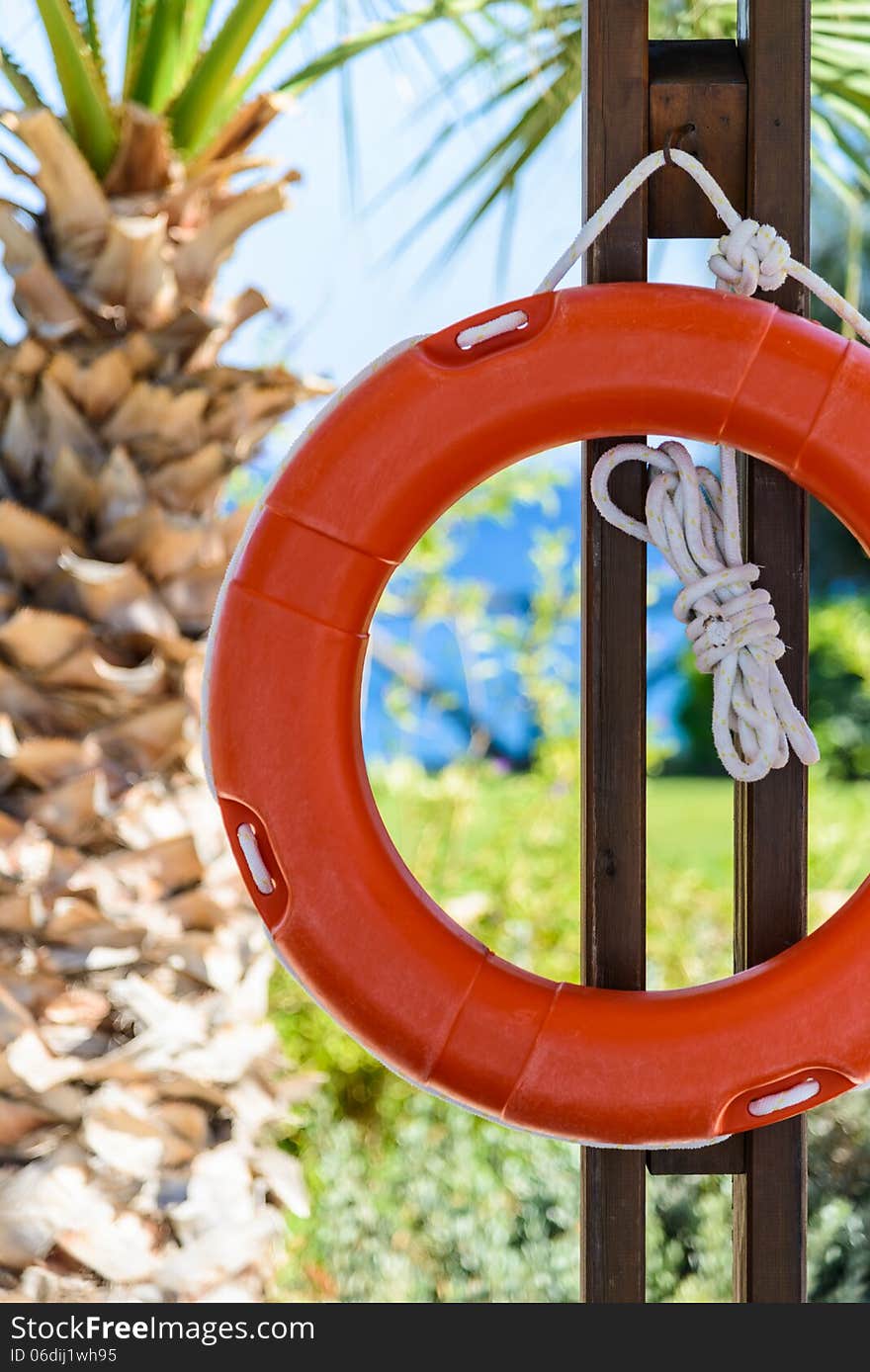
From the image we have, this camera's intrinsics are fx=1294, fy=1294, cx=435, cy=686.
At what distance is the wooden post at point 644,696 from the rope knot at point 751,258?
6 cm

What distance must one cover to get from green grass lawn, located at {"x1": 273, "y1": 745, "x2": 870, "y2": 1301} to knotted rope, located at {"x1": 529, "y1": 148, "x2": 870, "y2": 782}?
1052 mm

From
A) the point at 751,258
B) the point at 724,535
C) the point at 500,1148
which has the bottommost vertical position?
the point at 500,1148

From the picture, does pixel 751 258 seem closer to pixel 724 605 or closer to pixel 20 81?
pixel 724 605

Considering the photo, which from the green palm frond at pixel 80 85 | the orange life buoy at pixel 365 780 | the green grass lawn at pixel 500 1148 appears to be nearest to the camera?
the orange life buoy at pixel 365 780

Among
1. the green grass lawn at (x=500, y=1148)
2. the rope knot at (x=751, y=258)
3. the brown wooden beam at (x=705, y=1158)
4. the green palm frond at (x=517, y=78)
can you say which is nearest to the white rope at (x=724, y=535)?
the rope knot at (x=751, y=258)

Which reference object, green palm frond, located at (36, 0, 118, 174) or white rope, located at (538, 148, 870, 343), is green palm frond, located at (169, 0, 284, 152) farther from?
white rope, located at (538, 148, 870, 343)

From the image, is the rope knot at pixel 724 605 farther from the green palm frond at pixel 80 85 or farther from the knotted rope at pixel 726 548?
the green palm frond at pixel 80 85

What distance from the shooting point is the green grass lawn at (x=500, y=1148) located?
90.4 inches

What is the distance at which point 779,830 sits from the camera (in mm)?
1066

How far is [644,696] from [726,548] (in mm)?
136

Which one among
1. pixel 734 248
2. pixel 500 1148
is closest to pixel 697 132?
pixel 734 248

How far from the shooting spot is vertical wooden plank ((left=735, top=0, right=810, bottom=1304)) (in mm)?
1051

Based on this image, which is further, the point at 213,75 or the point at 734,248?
the point at 213,75
